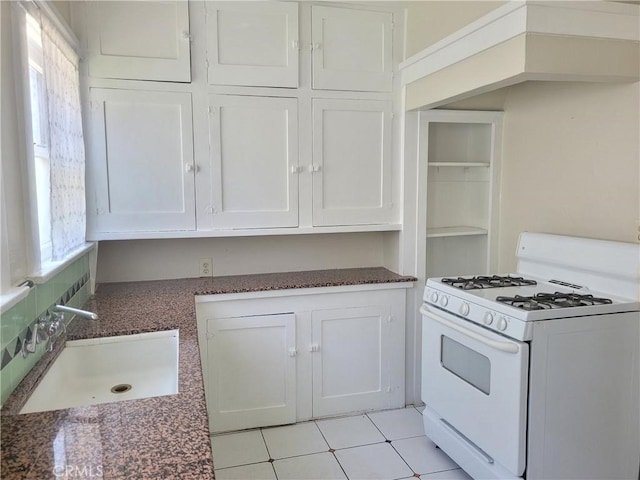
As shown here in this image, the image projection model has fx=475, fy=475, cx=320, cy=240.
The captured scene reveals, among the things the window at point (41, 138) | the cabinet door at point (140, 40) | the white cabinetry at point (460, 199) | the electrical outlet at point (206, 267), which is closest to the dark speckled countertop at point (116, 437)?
the window at point (41, 138)

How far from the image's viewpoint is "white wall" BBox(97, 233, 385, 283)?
2744 mm

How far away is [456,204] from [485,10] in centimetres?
119

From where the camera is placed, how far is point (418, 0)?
2.75 metres

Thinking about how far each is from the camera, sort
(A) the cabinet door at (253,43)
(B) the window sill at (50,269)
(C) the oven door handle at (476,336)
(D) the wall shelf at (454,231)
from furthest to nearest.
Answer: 1. (D) the wall shelf at (454,231)
2. (A) the cabinet door at (253,43)
3. (C) the oven door handle at (476,336)
4. (B) the window sill at (50,269)

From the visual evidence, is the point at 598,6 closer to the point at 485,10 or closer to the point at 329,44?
the point at 485,10

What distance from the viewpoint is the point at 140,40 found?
2402 mm

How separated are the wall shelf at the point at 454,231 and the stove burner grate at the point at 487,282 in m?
0.53

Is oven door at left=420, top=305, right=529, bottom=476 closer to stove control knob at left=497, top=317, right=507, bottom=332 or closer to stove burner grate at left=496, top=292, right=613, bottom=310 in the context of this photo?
stove control knob at left=497, top=317, right=507, bottom=332

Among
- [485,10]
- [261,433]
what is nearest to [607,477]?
[261,433]

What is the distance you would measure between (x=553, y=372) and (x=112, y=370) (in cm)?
172

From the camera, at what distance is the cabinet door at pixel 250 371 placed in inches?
102

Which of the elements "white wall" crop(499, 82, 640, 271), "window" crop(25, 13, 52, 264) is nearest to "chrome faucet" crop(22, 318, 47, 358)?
"window" crop(25, 13, 52, 264)

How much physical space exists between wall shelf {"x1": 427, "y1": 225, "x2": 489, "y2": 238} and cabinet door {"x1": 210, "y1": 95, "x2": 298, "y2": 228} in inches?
36.0

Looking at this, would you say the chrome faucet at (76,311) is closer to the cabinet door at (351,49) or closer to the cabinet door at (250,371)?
the cabinet door at (250,371)
